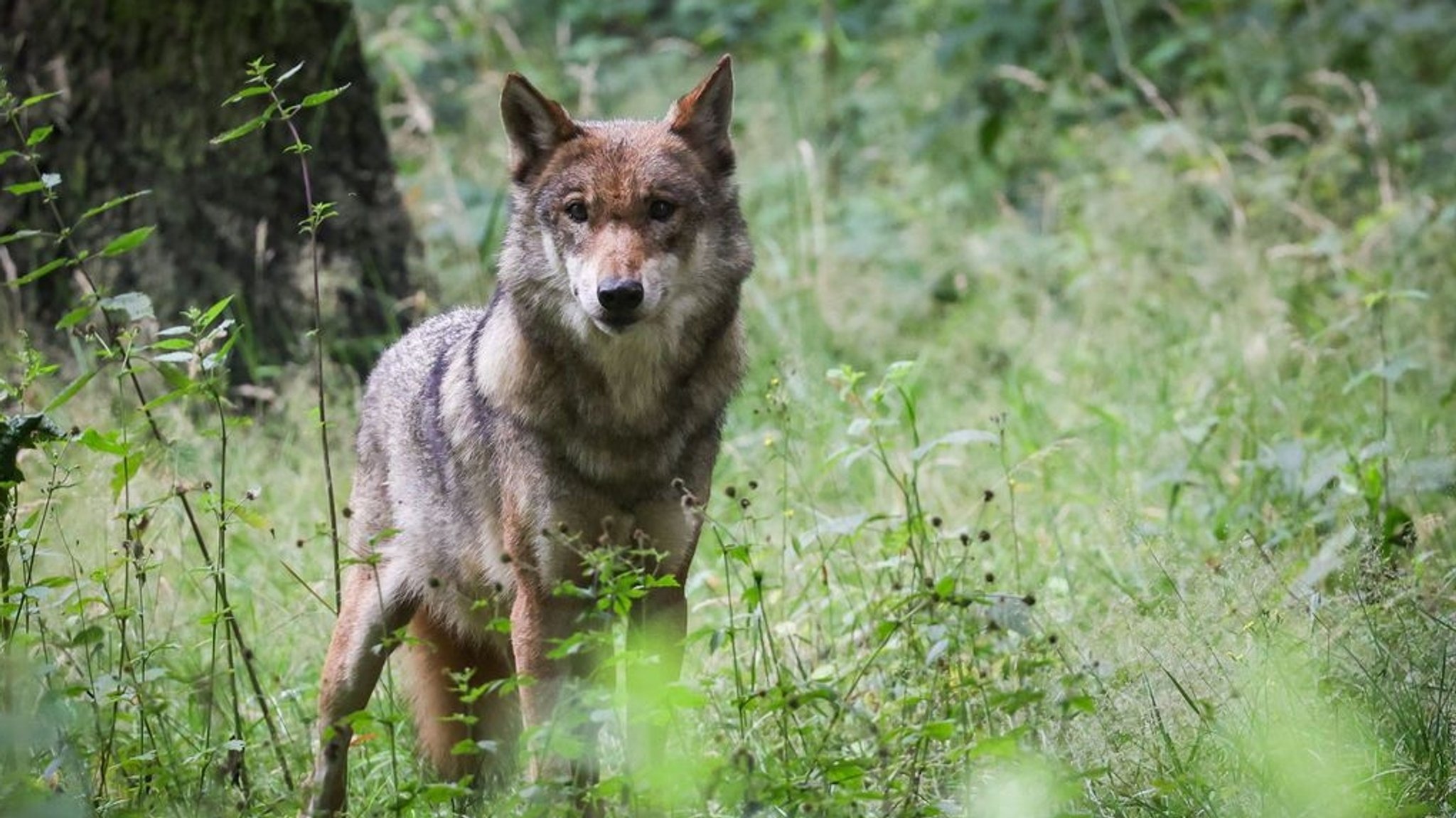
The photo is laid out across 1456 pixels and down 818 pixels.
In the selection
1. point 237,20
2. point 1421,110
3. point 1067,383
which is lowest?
point 1067,383

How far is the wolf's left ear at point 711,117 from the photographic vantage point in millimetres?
4109

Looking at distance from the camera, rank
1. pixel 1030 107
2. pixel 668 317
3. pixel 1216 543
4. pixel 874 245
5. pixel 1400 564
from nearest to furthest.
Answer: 1. pixel 668 317
2. pixel 1400 564
3. pixel 1216 543
4. pixel 874 245
5. pixel 1030 107

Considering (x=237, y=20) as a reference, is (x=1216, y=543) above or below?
below

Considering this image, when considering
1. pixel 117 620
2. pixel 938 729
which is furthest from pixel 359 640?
pixel 938 729

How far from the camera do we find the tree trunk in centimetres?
636

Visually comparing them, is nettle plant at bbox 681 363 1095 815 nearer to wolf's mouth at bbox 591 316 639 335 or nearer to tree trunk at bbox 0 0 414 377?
wolf's mouth at bbox 591 316 639 335

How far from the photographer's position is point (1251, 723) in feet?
11.2

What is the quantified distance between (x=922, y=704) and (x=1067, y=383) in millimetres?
3104

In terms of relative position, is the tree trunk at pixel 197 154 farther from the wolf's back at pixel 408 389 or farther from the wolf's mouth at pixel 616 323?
the wolf's mouth at pixel 616 323

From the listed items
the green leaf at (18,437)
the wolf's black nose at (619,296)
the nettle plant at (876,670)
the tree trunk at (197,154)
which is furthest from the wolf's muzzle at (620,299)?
the tree trunk at (197,154)

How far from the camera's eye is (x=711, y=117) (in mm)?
4164

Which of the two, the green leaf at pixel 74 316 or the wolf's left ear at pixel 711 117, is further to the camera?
the wolf's left ear at pixel 711 117

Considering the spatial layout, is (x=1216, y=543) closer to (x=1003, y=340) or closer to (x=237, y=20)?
(x=1003, y=340)

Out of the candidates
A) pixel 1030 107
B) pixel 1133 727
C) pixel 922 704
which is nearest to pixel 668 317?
pixel 922 704
